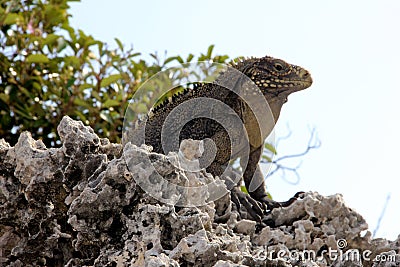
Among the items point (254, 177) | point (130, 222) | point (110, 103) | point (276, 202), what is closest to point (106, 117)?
point (110, 103)

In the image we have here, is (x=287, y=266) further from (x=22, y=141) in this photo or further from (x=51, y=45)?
(x=51, y=45)

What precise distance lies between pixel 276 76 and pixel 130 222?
5.48 feet

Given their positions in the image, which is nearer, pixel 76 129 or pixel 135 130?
pixel 76 129

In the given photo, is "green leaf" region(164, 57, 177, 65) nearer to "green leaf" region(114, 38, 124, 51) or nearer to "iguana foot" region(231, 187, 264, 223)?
"green leaf" region(114, 38, 124, 51)

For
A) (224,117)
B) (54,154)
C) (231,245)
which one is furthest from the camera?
(224,117)

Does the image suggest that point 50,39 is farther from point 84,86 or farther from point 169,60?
point 169,60

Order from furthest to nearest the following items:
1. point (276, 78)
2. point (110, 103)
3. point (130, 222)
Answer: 1. point (110, 103)
2. point (276, 78)
3. point (130, 222)

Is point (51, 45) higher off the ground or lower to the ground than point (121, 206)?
higher

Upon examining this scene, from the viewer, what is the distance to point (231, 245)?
9.13ft

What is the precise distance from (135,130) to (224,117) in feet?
1.75

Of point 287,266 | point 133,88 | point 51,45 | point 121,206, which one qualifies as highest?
point 51,45

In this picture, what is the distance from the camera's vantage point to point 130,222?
9.17ft

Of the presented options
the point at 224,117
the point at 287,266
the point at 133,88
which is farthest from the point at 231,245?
the point at 133,88

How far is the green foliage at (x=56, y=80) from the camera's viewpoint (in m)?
5.62
